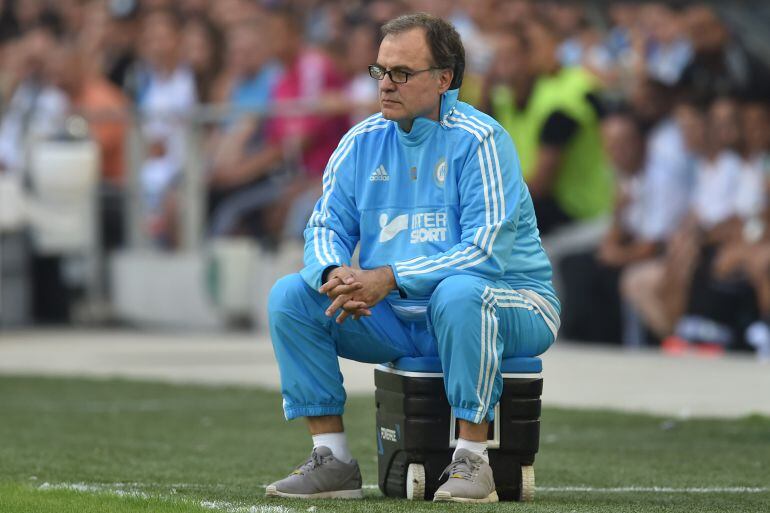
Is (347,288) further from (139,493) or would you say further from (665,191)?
(665,191)

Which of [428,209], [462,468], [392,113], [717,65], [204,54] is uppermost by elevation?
[204,54]

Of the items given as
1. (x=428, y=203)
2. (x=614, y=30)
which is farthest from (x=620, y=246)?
(x=428, y=203)

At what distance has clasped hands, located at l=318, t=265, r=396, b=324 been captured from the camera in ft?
17.3

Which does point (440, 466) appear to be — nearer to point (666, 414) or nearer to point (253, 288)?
point (666, 414)

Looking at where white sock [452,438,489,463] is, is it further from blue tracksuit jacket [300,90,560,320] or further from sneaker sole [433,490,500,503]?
blue tracksuit jacket [300,90,560,320]

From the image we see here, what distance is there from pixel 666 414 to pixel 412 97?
13.5 ft

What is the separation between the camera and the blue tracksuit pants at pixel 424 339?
5.24 metres

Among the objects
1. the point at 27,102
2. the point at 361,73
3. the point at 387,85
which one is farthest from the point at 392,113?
the point at 27,102

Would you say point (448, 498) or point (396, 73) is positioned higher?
point (396, 73)

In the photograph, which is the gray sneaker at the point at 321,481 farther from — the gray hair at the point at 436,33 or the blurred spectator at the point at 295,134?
the blurred spectator at the point at 295,134

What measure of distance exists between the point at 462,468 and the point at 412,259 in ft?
2.29

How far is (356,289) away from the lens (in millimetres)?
5289

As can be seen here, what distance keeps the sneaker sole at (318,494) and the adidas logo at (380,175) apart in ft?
3.42

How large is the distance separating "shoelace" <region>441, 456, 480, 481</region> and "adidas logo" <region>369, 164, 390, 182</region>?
3.24 ft
